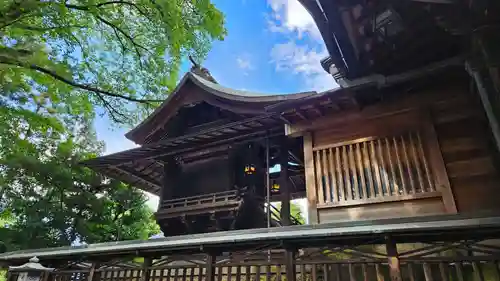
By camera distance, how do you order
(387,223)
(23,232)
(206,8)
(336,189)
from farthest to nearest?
(23,232), (206,8), (336,189), (387,223)

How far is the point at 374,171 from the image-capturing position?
7469 millimetres

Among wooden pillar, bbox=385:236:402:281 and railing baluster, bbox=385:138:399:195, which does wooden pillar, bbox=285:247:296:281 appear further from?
railing baluster, bbox=385:138:399:195

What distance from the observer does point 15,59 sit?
841 centimetres

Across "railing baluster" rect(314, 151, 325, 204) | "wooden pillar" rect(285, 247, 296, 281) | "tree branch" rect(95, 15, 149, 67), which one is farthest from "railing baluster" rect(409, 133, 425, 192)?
"tree branch" rect(95, 15, 149, 67)

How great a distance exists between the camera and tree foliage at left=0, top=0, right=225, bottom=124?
9070 millimetres

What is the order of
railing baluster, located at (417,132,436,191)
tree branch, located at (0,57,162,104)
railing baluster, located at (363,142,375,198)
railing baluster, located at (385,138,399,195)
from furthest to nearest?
tree branch, located at (0,57,162,104) → railing baluster, located at (363,142,375,198) → railing baluster, located at (385,138,399,195) → railing baluster, located at (417,132,436,191)

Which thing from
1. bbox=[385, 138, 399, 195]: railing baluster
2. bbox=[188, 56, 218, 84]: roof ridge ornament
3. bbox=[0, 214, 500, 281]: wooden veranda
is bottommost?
bbox=[0, 214, 500, 281]: wooden veranda

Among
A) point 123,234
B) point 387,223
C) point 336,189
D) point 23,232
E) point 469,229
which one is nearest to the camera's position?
point 469,229

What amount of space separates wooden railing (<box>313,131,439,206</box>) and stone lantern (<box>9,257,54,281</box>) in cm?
765

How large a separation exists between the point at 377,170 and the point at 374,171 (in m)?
0.07

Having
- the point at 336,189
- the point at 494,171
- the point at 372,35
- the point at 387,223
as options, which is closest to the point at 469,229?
the point at 387,223

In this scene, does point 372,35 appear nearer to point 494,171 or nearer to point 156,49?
point 494,171

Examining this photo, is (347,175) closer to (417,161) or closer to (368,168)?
(368,168)

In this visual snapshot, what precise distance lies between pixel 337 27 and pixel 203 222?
8517mm
